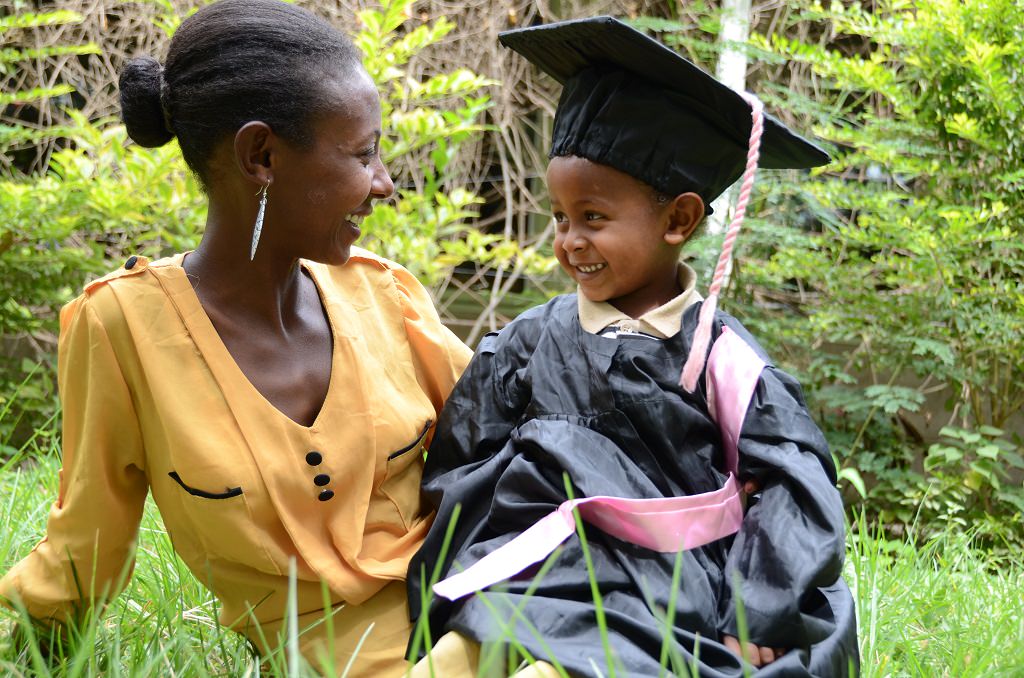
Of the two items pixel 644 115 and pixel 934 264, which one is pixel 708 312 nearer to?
pixel 644 115

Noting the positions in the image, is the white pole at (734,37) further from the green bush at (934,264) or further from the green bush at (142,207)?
the green bush at (142,207)

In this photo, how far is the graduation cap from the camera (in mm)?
1910

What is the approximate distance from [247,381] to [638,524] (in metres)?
0.76

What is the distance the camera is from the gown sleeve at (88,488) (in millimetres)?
1865

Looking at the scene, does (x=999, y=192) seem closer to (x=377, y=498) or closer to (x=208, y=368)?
(x=377, y=498)

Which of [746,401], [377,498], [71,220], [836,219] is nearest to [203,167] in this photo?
[377,498]

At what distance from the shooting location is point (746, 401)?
6.07 feet

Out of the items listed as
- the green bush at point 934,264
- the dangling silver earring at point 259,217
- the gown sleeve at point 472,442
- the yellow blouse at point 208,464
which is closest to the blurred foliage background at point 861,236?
the green bush at point 934,264

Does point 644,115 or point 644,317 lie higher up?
point 644,115

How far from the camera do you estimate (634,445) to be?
6.27ft

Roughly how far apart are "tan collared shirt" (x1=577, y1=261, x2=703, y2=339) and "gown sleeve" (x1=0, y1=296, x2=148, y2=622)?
0.89 m

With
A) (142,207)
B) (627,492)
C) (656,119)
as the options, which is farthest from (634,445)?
(142,207)

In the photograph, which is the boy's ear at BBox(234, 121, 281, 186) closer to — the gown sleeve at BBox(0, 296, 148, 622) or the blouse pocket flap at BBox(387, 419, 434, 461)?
the gown sleeve at BBox(0, 296, 148, 622)

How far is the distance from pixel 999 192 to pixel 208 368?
3.58 m
